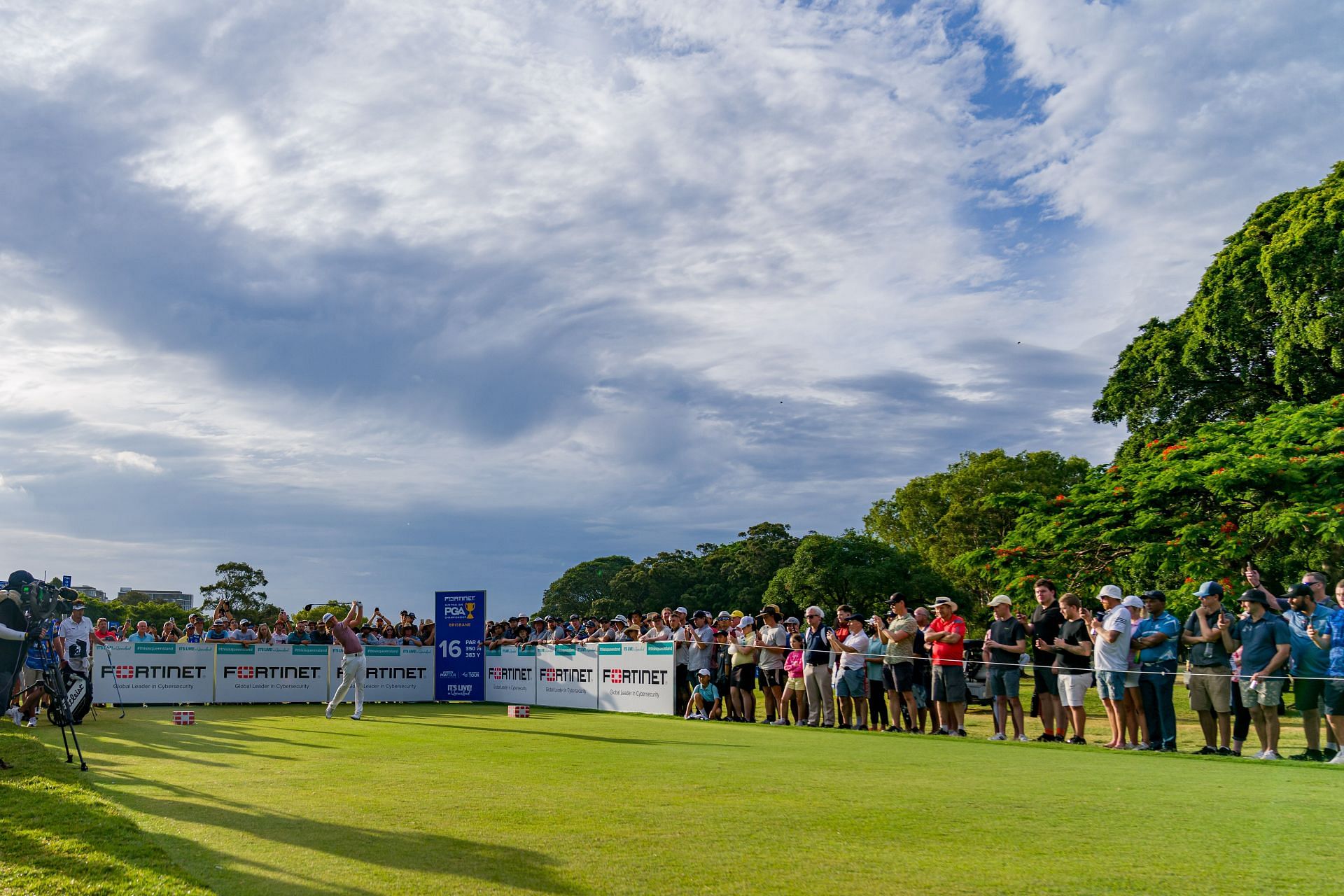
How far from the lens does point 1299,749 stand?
43.0 feet

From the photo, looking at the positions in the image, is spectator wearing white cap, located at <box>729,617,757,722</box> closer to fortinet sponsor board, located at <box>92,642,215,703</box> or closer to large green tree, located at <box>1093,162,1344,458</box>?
fortinet sponsor board, located at <box>92,642,215,703</box>

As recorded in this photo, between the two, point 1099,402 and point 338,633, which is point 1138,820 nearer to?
point 338,633

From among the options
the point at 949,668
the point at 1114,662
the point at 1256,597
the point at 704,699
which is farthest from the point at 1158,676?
the point at 704,699

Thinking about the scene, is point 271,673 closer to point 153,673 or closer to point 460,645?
point 153,673

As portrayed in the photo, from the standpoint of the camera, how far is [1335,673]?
448 inches

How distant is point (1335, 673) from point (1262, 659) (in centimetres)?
82

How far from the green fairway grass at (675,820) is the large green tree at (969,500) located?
161ft

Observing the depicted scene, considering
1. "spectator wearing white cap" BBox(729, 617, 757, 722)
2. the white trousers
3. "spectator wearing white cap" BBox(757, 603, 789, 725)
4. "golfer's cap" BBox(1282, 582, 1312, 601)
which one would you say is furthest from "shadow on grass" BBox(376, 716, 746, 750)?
"golfer's cap" BBox(1282, 582, 1312, 601)

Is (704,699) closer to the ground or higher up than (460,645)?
closer to the ground

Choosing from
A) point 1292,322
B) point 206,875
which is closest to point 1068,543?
point 1292,322

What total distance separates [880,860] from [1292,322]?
97.0ft

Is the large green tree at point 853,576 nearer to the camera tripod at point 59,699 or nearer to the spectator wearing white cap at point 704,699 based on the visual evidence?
the spectator wearing white cap at point 704,699

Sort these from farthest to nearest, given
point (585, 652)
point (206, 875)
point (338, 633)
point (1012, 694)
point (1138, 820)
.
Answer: point (585, 652) < point (338, 633) < point (1012, 694) < point (1138, 820) < point (206, 875)

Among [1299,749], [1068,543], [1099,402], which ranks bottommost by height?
[1299,749]
